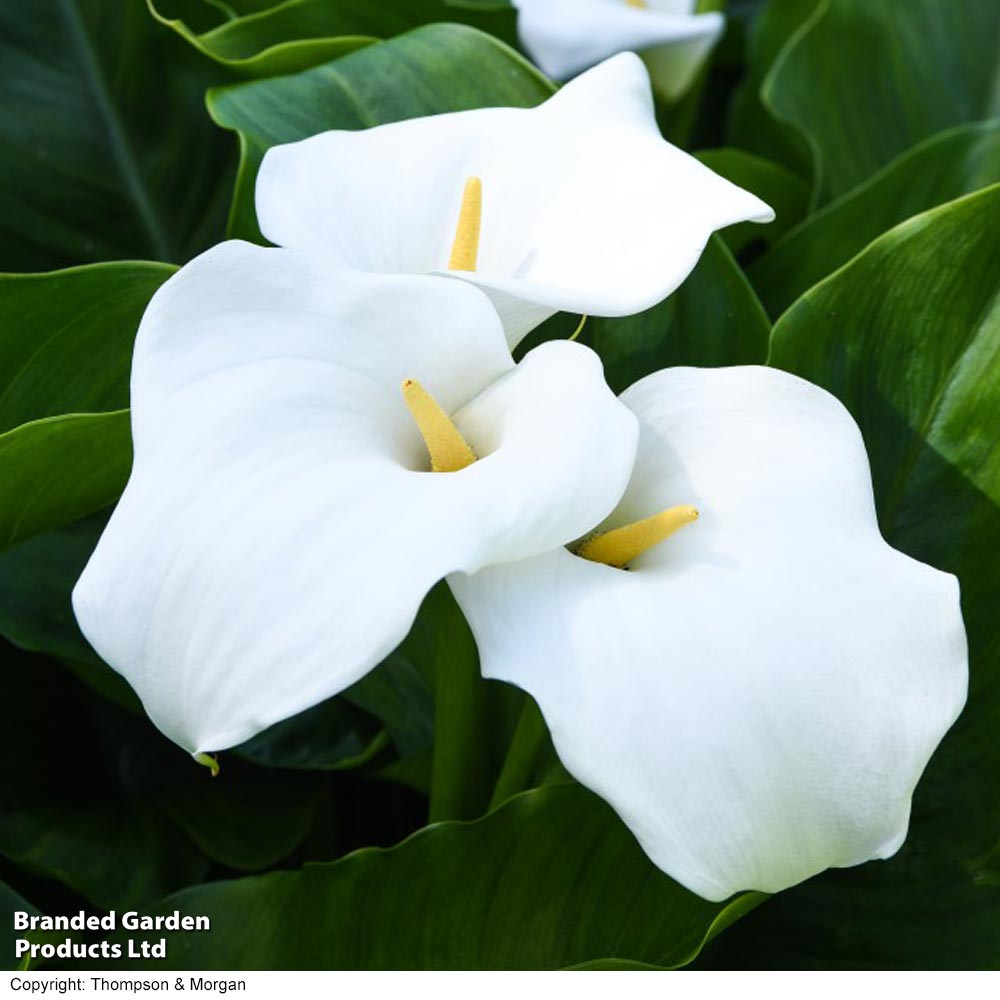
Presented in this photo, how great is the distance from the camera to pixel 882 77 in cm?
120

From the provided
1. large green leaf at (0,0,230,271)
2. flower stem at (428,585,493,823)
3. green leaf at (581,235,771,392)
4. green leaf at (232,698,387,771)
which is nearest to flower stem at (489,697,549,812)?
flower stem at (428,585,493,823)

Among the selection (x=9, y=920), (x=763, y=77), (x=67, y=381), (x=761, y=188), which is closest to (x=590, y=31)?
(x=761, y=188)

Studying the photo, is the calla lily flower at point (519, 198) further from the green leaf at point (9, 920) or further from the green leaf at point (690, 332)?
the green leaf at point (9, 920)

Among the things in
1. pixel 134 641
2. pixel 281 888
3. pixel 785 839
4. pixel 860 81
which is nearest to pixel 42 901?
pixel 281 888

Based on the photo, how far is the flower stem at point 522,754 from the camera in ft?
2.15

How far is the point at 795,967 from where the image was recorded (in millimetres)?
766

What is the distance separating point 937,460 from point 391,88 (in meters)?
0.41

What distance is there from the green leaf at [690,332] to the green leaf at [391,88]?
16 cm

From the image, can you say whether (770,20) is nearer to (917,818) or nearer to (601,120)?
(601,120)

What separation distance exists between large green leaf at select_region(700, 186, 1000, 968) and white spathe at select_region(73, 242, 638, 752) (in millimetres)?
231

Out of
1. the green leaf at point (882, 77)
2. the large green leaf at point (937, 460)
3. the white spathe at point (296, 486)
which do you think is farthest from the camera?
the green leaf at point (882, 77)

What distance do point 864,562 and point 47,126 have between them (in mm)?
717

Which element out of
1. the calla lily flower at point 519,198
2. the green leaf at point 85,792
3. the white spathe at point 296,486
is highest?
the calla lily flower at point 519,198

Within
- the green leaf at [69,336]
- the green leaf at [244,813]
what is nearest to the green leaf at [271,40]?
the green leaf at [69,336]
